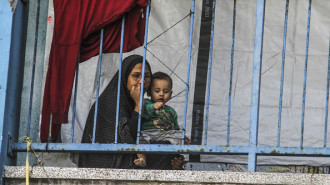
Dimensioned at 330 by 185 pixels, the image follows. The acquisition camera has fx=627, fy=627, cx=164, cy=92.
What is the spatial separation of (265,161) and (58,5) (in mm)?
2446

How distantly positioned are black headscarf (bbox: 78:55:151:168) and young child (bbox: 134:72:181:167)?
0.14 meters

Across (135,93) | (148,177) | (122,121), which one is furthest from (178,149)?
(135,93)

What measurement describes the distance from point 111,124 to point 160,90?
1.70 ft

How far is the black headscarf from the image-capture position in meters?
4.85

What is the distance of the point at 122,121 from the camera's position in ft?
15.8

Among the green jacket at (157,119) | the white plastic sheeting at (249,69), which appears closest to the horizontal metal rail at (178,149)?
the green jacket at (157,119)

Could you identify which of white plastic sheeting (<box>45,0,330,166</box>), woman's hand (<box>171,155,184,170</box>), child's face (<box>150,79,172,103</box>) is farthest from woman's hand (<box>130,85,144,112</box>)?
white plastic sheeting (<box>45,0,330,166</box>)

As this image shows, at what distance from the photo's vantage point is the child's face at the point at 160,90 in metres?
5.18

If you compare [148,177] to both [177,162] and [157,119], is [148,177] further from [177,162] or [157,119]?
[177,162]

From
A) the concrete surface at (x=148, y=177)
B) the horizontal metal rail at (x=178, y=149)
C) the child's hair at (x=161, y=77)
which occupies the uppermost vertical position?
the child's hair at (x=161, y=77)

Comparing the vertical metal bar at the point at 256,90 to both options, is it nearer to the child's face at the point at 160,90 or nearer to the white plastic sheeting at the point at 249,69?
the child's face at the point at 160,90

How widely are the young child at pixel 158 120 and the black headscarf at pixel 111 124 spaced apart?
0.14 m

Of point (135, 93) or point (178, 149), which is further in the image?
point (135, 93)

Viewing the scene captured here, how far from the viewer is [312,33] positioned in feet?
18.5
